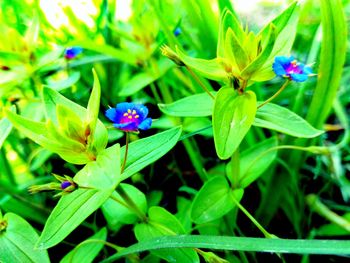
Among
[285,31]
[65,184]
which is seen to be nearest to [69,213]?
[65,184]

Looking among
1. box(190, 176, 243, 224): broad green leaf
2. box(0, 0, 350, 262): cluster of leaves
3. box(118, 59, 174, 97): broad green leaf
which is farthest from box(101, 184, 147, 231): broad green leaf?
box(118, 59, 174, 97): broad green leaf

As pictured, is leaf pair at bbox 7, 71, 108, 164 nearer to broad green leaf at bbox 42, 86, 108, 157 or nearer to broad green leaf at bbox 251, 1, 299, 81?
broad green leaf at bbox 42, 86, 108, 157

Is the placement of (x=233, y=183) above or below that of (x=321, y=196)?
above

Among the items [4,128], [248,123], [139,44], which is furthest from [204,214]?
[139,44]

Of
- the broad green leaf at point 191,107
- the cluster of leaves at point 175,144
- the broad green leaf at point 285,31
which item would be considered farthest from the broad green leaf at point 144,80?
the broad green leaf at point 285,31

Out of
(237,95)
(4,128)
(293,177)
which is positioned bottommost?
(293,177)

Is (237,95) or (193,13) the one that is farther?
(193,13)

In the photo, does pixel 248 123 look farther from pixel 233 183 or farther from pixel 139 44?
pixel 139 44
